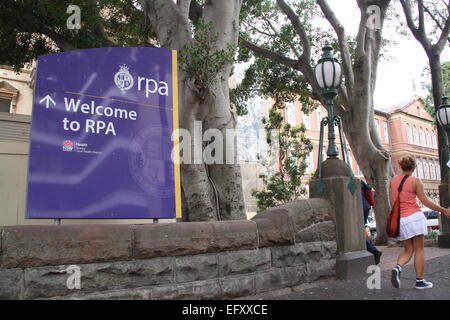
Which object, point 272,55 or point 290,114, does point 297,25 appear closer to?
point 272,55

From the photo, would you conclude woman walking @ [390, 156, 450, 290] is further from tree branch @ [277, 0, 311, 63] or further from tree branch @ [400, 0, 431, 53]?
tree branch @ [400, 0, 431, 53]

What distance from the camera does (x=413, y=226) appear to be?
13.0 ft

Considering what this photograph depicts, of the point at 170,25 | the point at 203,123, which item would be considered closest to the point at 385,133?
the point at 203,123

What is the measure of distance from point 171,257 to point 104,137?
1.59 meters

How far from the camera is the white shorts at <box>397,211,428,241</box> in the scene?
393 centimetres

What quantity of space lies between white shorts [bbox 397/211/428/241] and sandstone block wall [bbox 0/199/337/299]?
37.1 inches

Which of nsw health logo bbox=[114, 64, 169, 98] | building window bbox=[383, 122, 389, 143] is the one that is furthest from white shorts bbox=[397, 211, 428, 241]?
building window bbox=[383, 122, 389, 143]

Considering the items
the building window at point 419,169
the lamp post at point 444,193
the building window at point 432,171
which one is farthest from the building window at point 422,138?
the lamp post at point 444,193

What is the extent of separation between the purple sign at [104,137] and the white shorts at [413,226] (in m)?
2.74

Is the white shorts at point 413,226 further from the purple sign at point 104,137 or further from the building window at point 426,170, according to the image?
the building window at point 426,170

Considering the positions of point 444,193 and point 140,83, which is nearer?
point 140,83

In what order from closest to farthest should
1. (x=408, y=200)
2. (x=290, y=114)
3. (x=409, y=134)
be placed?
1. (x=408, y=200)
2. (x=290, y=114)
3. (x=409, y=134)
